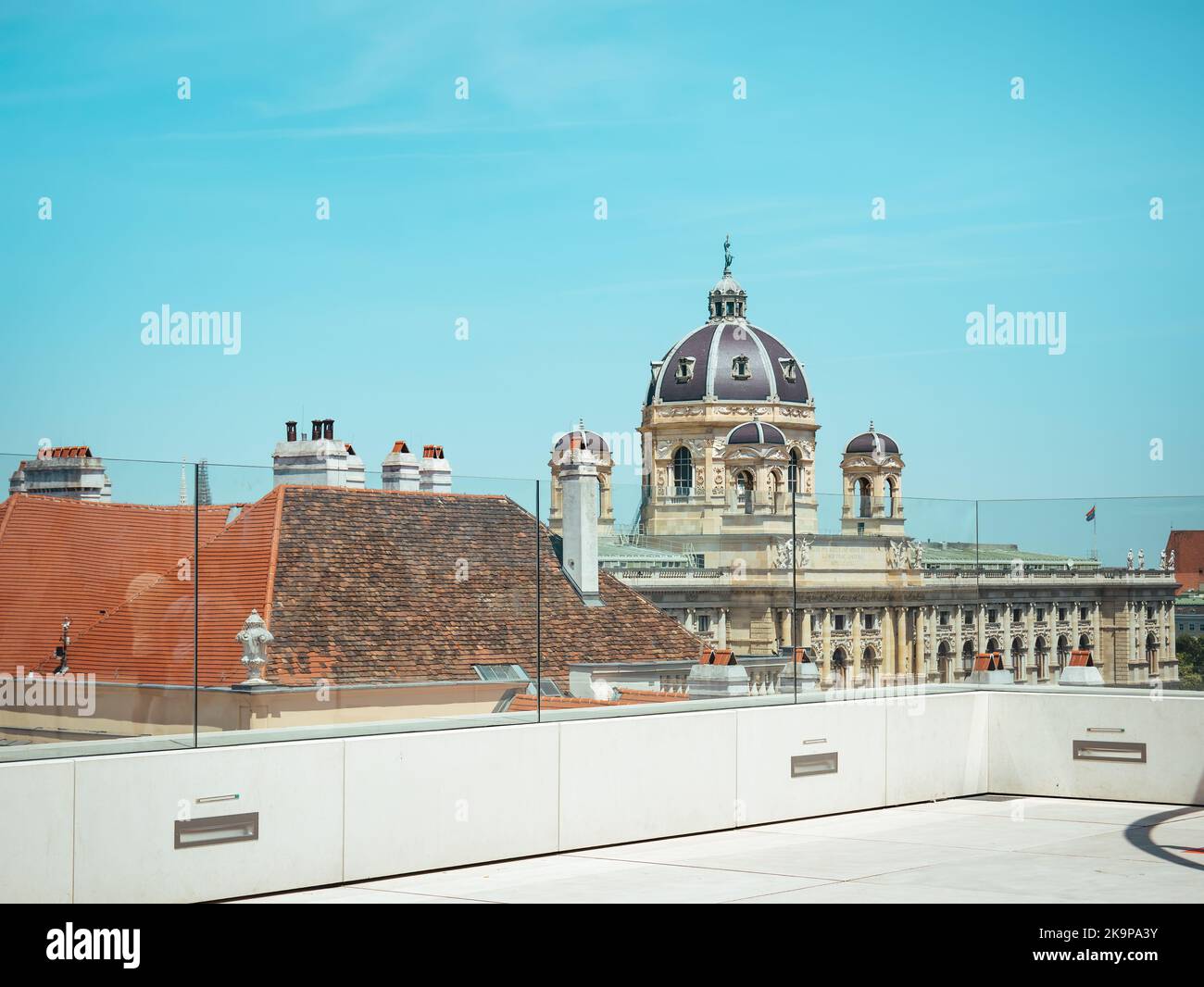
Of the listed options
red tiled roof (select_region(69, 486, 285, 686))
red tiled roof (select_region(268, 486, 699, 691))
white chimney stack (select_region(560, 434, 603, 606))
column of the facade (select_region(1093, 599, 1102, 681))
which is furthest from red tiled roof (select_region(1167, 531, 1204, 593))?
red tiled roof (select_region(69, 486, 285, 686))

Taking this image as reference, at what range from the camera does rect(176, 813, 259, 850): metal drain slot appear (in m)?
Answer: 10.4

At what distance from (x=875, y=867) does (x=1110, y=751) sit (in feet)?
14.1

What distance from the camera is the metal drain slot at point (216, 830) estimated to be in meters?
10.4

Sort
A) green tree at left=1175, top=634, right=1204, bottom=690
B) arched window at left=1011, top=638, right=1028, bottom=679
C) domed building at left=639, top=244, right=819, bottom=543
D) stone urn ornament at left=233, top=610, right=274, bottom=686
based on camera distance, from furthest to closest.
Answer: domed building at left=639, top=244, right=819, bottom=543 < arched window at left=1011, top=638, right=1028, bottom=679 < green tree at left=1175, top=634, right=1204, bottom=690 < stone urn ornament at left=233, top=610, right=274, bottom=686

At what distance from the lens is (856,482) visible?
9669 centimetres

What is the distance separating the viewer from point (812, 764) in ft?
46.8

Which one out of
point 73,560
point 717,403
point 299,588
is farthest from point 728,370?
point 73,560

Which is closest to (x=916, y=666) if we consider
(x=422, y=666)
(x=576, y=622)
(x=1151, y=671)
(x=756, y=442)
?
(x=1151, y=671)

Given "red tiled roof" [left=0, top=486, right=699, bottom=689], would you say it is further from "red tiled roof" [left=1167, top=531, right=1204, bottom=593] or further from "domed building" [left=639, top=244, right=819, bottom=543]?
"domed building" [left=639, top=244, right=819, bottom=543]

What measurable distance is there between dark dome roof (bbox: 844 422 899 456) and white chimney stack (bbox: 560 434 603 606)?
84.9 metres

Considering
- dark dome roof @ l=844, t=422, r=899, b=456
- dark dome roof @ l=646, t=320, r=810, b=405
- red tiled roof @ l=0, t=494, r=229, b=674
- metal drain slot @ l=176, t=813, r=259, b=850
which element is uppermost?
dark dome roof @ l=646, t=320, r=810, b=405
